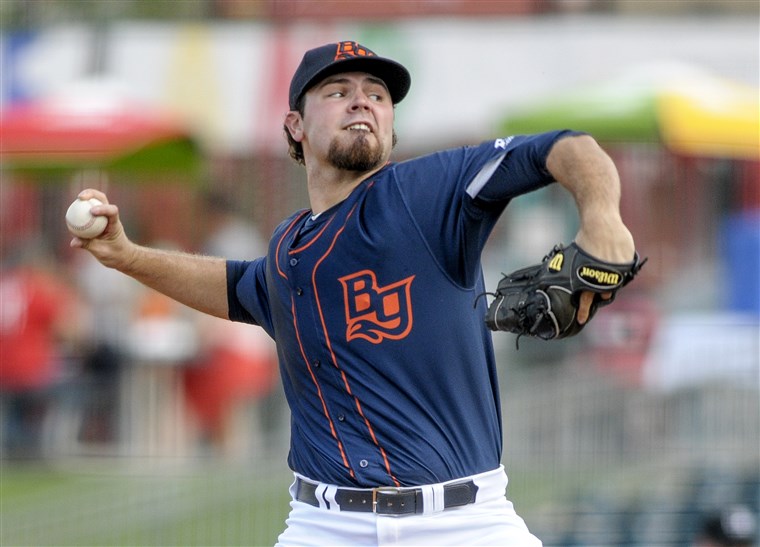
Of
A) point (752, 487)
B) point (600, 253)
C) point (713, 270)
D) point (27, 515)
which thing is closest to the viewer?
point (600, 253)

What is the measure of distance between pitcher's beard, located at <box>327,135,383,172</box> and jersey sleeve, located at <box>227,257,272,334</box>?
1.91 ft

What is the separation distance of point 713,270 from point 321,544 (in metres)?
10.4

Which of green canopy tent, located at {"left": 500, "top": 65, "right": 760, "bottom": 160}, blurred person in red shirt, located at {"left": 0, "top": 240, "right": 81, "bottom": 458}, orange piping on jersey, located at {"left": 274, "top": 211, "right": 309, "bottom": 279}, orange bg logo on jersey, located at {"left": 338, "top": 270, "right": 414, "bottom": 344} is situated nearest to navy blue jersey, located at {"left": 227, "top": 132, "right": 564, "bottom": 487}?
orange bg logo on jersey, located at {"left": 338, "top": 270, "right": 414, "bottom": 344}

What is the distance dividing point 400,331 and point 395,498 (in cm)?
49

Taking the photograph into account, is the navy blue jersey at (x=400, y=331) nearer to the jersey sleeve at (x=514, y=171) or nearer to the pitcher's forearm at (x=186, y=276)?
the jersey sleeve at (x=514, y=171)

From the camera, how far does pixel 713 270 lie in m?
14.2

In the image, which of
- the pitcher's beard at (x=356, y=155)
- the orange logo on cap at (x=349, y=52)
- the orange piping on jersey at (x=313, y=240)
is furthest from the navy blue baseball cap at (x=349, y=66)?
the orange piping on jersey at (x=313, y=240)

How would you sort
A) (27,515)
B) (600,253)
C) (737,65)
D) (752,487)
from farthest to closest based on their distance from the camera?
(737,65) → (752,487) → (27,515) → (600,253)

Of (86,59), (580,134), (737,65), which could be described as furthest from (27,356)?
(580,134)

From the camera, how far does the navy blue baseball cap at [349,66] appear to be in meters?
4.52

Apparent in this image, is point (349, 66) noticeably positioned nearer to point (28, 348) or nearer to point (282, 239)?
point (282, 239)

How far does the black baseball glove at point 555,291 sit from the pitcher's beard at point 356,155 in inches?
28.4

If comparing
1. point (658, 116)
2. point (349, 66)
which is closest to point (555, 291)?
point (349, 66)

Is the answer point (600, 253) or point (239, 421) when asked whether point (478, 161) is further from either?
point (239, 421)
